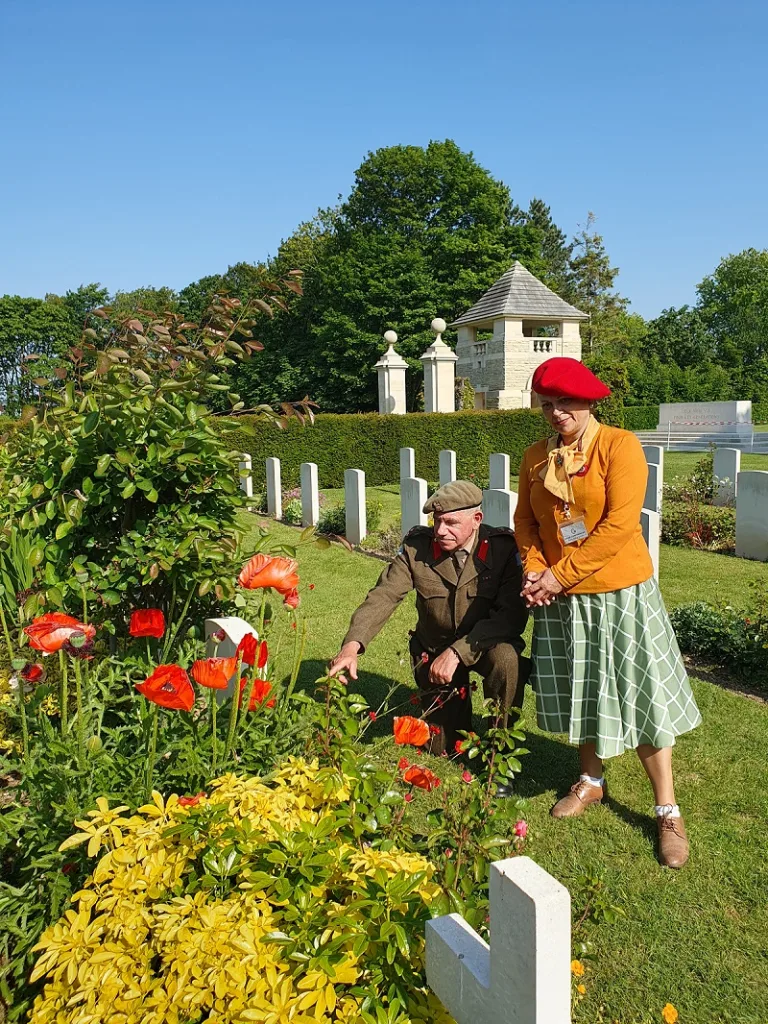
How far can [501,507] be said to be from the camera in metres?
5.70

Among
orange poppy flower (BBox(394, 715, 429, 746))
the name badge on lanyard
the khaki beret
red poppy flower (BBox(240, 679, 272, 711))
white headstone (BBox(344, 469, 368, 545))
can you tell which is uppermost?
the khaki beret

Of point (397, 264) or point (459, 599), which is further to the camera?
point (397, 264)

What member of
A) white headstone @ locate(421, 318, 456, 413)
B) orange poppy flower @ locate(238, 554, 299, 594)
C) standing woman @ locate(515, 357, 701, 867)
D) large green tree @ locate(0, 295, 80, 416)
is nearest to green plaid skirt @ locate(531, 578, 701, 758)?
standing woman @ locate(515, 357, 701, 867)

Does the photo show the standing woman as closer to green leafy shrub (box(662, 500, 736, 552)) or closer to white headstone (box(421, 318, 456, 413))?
green leafy shrub (box(662, 500, 736, 552))

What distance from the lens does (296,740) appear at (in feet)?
8.52

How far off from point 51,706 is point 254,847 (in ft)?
7.48

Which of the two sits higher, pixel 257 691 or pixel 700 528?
pixel 257 691

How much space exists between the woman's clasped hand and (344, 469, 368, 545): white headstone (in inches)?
261

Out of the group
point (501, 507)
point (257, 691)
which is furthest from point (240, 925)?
point (501, 507)

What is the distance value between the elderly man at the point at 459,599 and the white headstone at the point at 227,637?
1.69 feet

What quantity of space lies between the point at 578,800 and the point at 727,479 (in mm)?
8644

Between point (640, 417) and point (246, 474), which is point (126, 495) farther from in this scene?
point (640, 417)

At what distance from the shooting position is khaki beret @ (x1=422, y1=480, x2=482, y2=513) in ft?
10.8

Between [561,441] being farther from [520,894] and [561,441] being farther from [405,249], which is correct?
[405,249]
